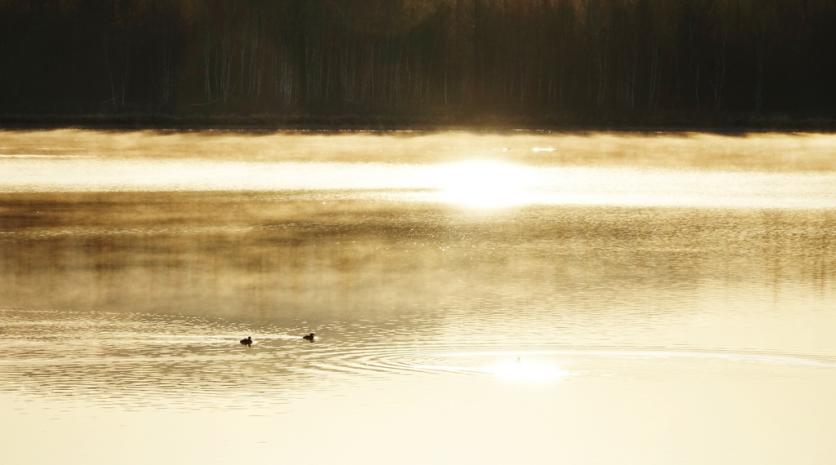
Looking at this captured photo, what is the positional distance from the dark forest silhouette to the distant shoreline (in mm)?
4451

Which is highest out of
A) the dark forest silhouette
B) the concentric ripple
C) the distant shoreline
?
the dark forest silhouette

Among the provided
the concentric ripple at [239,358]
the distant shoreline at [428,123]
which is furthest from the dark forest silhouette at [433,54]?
the concentric ripple at [239,358]

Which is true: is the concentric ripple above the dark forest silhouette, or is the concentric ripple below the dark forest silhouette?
below

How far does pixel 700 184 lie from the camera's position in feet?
78.8

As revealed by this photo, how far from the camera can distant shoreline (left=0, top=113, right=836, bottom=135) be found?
4700 centimetres

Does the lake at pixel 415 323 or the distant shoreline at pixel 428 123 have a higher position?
the distant shoreline at pixel 428 123

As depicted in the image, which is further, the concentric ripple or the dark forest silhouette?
the dark forest silhouette

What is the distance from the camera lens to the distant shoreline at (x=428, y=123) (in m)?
47.0

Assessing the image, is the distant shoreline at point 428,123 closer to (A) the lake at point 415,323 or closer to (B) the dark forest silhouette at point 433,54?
(B) the dark forest silhouette at point 433,54

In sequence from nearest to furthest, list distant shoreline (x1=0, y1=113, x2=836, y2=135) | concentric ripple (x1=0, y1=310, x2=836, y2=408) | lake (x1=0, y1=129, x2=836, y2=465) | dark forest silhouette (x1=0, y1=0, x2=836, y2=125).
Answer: lake (x1=0, y1=129, x2=836, y2=465), concentric ripple (x1=0, y1=310, x2=836, y2=408), distant shoreline (x1=0, y1=113, x2=836, y2=135), dark forest silhouette (x1=0, y1=0, x2=836, y2=125)

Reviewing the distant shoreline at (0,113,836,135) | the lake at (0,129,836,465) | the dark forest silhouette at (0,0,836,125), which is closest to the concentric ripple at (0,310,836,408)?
the lake at (0,129,836,465)

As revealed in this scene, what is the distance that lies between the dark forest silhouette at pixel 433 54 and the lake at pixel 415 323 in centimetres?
3851

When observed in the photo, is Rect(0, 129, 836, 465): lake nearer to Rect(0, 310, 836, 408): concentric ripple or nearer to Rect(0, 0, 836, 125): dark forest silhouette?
Rect(0, 310, 836, 408): concentric ripple

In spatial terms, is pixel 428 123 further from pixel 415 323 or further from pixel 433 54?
pixel 415 323
